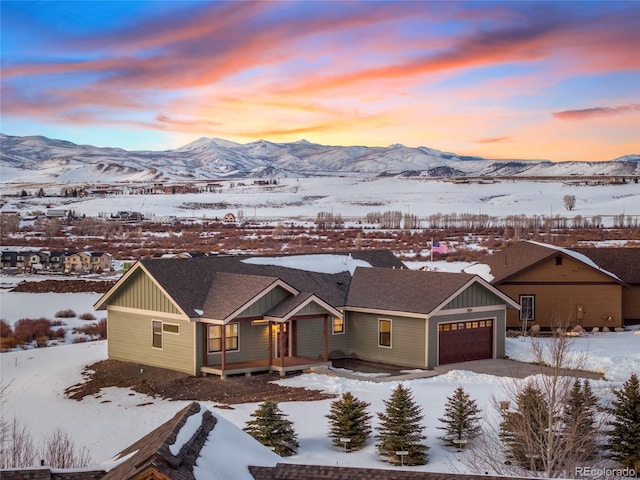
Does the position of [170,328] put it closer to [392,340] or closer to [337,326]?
[337,326]

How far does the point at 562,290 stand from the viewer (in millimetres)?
35875

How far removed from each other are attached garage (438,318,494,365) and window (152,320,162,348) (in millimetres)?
9144

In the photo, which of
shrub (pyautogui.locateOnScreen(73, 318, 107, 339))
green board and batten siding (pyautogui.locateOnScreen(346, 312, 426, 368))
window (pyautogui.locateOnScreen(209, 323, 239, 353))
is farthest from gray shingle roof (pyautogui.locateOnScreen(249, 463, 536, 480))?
shrub (pyautogui.locateOnScreen(73, 318, 107, 339))

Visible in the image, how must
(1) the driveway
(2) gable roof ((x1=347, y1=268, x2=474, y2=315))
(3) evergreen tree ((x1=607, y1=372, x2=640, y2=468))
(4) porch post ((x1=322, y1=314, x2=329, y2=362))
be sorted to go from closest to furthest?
(3) evergreen tree ((x1=607, y1=372, x2=640, y2=468))
(1) the driveway
(4) porch post ((x1=322, y1=314, x2=329, y2=362))
(2) gable roof ((x1=347, y1=268, x2=474, y2=315))

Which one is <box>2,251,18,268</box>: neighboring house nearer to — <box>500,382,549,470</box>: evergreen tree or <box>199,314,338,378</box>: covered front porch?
<box>199,314,338,378</box>: covered front porch

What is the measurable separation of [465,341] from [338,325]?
445 centimetres

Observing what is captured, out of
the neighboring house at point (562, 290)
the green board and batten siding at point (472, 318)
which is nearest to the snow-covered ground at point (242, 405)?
the green board and batten siding at point (472, 318)

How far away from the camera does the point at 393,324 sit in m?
28.6

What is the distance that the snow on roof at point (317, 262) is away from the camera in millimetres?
31297

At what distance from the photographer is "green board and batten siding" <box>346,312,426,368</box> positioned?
1094 inches

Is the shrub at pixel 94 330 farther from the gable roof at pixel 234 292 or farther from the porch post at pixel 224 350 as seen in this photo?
the porch post at pixel 224 350

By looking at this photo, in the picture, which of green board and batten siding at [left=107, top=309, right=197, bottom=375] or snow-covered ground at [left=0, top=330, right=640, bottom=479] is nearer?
snow-covered ground at [left=0, top=330, right=640, bottom=479]

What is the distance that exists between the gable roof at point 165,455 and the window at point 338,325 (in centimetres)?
1828

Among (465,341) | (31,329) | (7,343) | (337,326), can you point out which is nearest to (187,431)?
(465,341)
